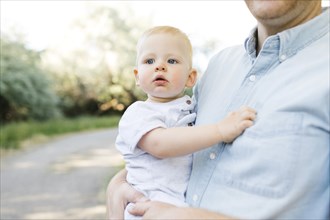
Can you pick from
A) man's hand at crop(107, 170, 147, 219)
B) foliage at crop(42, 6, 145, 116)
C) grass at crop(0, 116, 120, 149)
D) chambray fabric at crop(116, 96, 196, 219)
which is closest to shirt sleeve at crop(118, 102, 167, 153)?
chambray fabric at crop(116, 96, 196, 219)

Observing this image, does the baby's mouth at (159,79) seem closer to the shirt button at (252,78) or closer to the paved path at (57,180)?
the shirt button at (252,78)

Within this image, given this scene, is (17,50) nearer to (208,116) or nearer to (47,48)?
(47,48)

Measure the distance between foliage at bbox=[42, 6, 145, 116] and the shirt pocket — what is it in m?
14.8

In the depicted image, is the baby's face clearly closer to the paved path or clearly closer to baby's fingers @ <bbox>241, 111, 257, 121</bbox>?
baby's fingers @ <bbox>241, 111, 257, 121</bbox>

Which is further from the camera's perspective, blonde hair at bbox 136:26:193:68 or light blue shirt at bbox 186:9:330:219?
blonde hair at bbox 136:26:193:68

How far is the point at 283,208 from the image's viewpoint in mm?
1222

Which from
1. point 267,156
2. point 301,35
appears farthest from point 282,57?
point 267,156

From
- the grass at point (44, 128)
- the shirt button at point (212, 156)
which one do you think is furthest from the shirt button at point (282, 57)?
the grass at point (44, 128)

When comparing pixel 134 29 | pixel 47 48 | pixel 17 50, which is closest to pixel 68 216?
pixel 17 50

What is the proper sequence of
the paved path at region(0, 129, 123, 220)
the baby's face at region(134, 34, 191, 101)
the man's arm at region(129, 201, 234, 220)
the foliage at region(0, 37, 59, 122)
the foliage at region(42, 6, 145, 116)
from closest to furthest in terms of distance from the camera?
the man's arm at region(129, 201, 234, 220)
the baby's face at region(134, 34, 191, 101)
the paved path at region(0, 129, 123, 220)
the foliage at region(0, 37, 59, 122)
the foliage at region(42, 6, 145, 116)

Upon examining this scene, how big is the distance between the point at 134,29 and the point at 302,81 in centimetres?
1680

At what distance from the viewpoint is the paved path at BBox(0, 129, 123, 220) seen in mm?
5809

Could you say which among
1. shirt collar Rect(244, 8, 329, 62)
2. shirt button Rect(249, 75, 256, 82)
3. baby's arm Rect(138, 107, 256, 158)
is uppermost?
shirt collar Rect(244, 8, 329, 62)

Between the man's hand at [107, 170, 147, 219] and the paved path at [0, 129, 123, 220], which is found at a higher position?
the man's hand at [107, 170, 147, 219]
